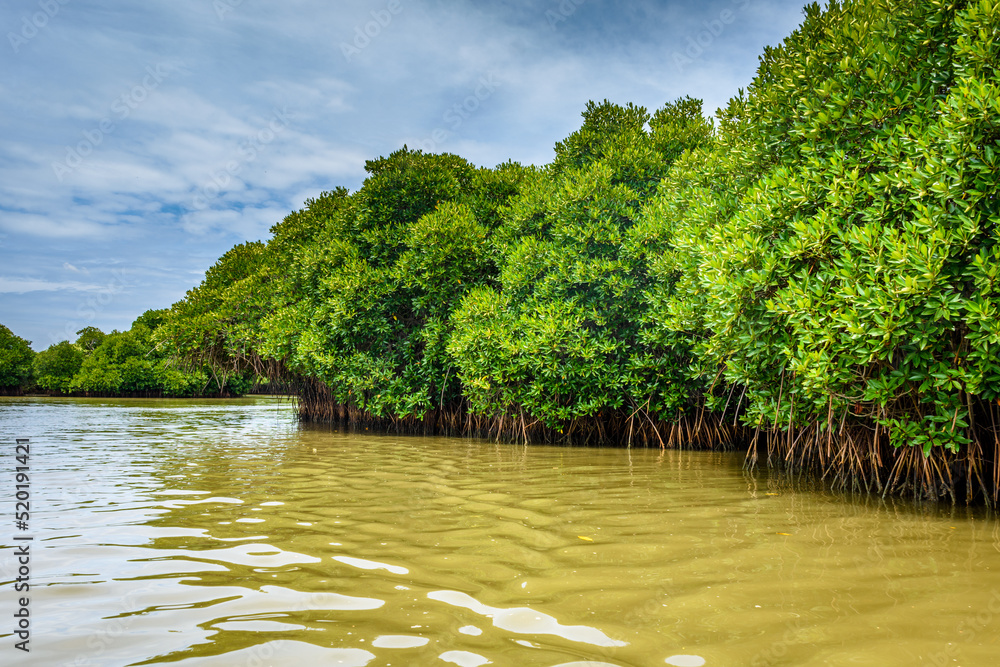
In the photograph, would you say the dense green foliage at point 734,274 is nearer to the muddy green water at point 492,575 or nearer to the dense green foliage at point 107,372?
the muddy green water at point 492,575

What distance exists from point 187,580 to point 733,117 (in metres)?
8.11

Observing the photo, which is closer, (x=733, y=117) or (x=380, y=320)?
(x=733, y=117)

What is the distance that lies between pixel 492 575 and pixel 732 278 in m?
4.16

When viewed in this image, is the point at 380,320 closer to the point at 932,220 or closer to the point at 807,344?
the point at 807,344

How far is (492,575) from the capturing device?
2.87 meters

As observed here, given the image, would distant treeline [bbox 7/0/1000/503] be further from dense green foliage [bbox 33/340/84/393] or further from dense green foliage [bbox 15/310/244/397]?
dense green foliage [bbox 33/340/84/393]

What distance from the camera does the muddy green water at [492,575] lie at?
206 cm

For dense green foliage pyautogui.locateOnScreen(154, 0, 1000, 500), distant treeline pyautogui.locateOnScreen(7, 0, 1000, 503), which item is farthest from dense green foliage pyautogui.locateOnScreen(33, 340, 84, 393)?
dense green foliage pyautogui.locateOnScreen(154, 0, 1000, 500)

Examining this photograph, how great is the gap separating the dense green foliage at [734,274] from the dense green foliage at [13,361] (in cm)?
3901

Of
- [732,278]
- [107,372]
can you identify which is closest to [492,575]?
[732,278]

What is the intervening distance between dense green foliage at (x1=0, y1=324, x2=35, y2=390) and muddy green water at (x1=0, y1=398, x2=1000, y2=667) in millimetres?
47291

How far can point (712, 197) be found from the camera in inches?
287

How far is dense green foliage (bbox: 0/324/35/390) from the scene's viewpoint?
1625 inches

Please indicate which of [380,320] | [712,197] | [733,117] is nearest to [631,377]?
[712,197]
